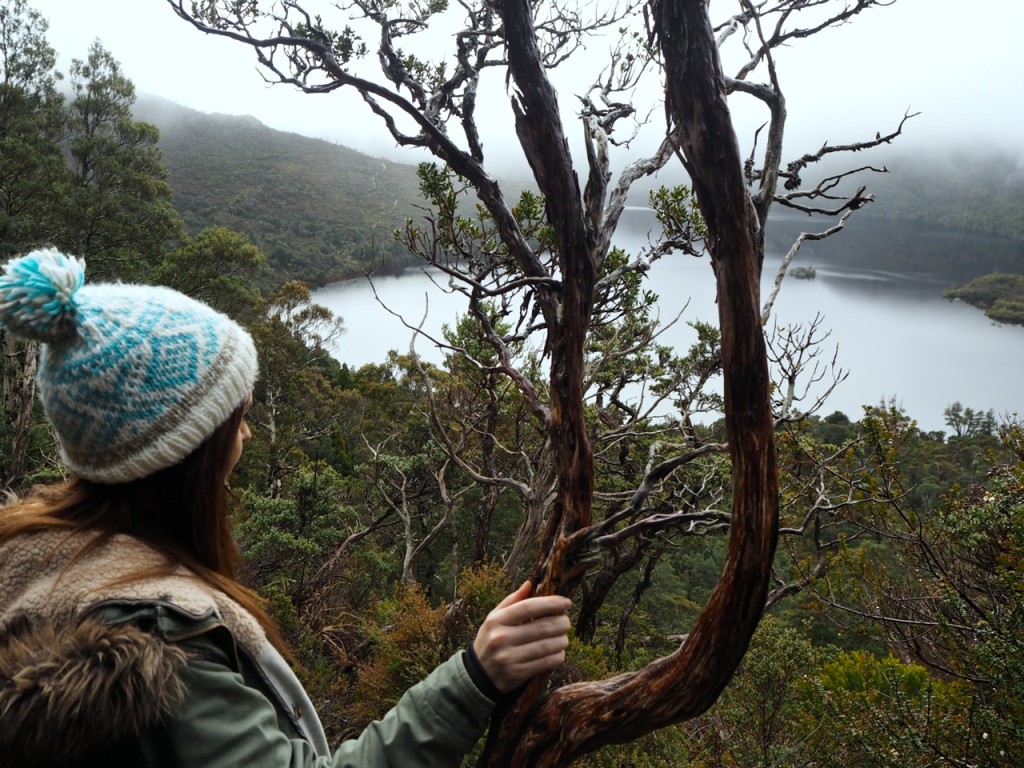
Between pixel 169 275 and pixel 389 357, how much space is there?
5928mm

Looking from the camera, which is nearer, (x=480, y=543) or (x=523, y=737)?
(x=523, y=737)

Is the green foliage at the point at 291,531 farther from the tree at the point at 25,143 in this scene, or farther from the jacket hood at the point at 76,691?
the jacket hood at the point at 76,691

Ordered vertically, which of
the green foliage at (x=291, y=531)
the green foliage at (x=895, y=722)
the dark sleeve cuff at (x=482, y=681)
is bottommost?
the green foliage at (x=291, y=531)

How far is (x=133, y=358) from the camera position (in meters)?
0.74

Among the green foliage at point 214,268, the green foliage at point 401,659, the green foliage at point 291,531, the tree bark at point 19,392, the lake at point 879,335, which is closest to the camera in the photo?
the green foliage at point 401,659

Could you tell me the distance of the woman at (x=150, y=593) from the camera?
61 centimetres

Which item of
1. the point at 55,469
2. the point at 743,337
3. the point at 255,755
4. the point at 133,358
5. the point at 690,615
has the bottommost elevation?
the point at 690,615

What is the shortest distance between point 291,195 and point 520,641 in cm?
4627

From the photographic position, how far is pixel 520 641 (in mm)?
935

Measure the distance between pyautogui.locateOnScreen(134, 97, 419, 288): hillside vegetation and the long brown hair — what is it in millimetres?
19308

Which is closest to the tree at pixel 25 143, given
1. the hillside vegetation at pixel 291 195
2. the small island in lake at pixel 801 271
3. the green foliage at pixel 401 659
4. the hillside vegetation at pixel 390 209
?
the green foliage at pixel 401 659

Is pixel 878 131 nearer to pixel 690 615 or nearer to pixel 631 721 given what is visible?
pixel 631 721

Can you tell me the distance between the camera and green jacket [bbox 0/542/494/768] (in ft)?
1.98

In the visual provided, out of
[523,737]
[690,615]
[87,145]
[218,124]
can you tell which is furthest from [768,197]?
[218,124]
